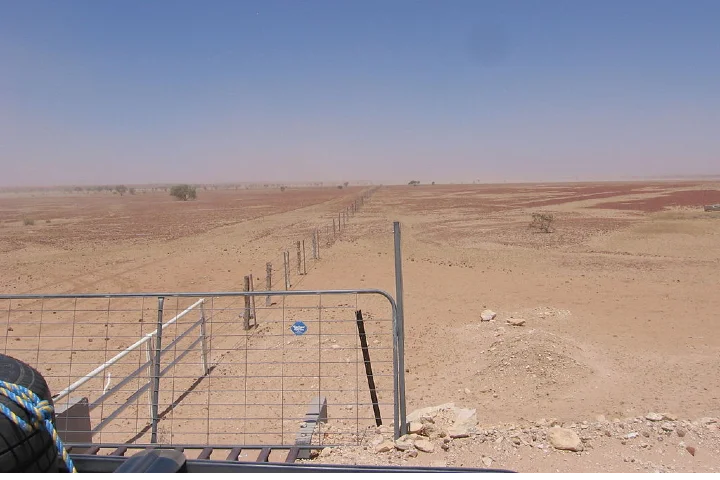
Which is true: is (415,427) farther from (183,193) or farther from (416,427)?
(183,193)

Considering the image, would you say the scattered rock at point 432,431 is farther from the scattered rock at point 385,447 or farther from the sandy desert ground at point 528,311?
the scattered rock at point 385,447

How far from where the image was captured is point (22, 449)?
1.89m

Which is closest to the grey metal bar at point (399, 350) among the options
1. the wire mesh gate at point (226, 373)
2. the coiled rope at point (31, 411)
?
the wire mesh gate at point (226, 373)

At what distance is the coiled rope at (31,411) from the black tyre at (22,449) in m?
0.01

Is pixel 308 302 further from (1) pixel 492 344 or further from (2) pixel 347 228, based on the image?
(2) pixel 347 228

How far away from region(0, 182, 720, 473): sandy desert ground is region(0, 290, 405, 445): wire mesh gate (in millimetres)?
816

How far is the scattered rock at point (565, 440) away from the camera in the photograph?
153 inches

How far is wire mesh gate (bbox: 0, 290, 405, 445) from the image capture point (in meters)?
5.08

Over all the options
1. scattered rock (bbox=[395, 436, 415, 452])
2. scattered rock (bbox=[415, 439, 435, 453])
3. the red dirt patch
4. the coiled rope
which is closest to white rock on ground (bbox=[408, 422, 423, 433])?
scattered rock (bbox=[395, 436, 415, 452])

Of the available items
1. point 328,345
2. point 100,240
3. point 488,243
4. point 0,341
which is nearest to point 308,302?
point 328,345

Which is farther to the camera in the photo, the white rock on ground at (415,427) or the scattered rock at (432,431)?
the white rock on ground at (415,427)

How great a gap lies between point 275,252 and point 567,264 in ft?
38.6

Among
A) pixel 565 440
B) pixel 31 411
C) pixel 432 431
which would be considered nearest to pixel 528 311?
pixel 432 431

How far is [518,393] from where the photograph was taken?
748cm
